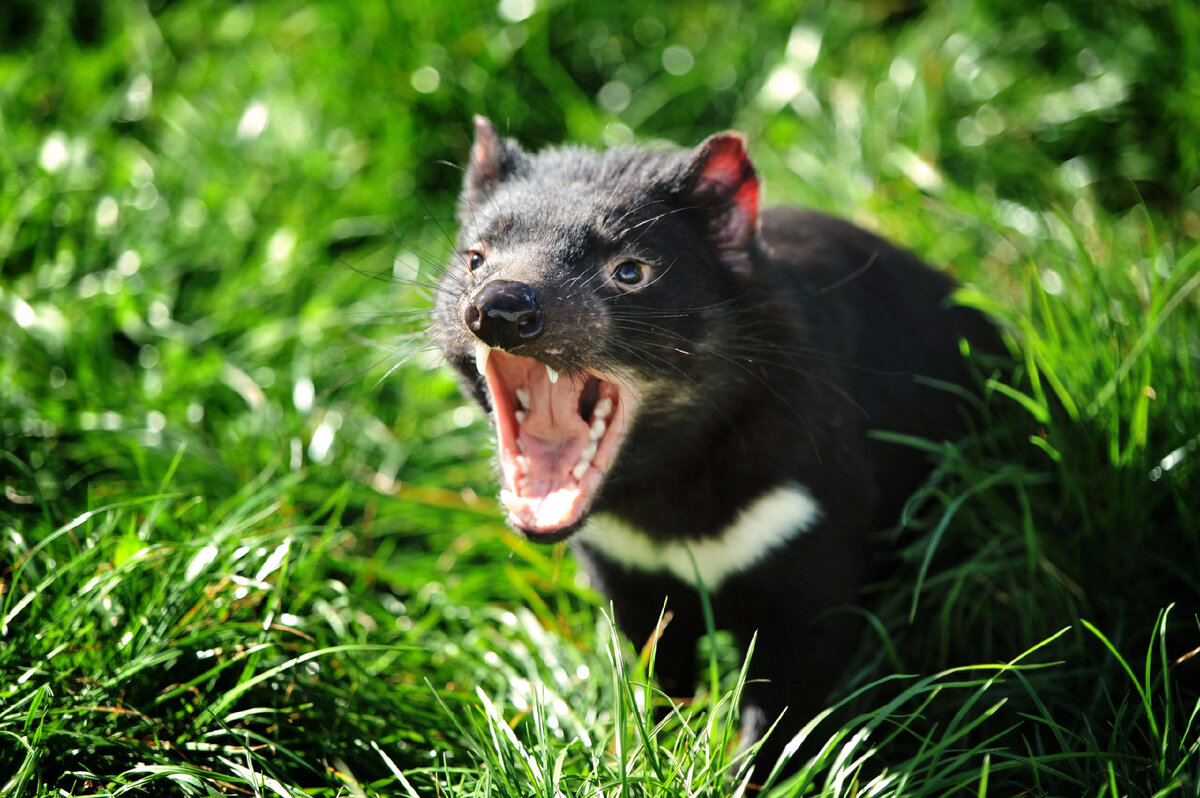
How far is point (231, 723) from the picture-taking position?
2.44 metres

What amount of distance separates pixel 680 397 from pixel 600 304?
0.30m

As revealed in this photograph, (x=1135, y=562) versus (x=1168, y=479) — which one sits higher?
(x=1168, y=479)

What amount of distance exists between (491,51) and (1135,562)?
3.36 m

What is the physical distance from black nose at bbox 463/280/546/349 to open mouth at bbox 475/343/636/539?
0.19 meters

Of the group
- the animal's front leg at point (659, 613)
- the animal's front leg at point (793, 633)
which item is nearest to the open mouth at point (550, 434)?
the animal's front leg at point (659, 613)

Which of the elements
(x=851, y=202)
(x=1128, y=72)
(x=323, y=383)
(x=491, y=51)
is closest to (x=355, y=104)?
(x=491, y=51)

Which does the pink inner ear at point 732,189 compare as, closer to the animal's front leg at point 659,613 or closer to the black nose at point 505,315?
the black nose at point 505,315

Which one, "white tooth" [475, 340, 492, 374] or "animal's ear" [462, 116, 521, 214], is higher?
"animal's ear" [462, 116, 521, 214]

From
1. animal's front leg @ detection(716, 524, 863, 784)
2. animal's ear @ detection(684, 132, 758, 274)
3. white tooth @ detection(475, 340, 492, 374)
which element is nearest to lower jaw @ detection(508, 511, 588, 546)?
white tooth @ detection(475, 340, 492, 374)

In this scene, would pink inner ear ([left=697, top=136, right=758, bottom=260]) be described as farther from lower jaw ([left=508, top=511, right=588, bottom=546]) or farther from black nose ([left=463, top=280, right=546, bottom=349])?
lower jaw ([left=508, top=511, right=588, bottom=546])

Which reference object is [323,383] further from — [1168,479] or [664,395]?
[1168,479]

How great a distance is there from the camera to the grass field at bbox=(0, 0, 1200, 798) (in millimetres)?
2357

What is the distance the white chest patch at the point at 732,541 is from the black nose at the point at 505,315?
0.60 m

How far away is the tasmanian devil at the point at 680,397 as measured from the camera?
7.66 feet
